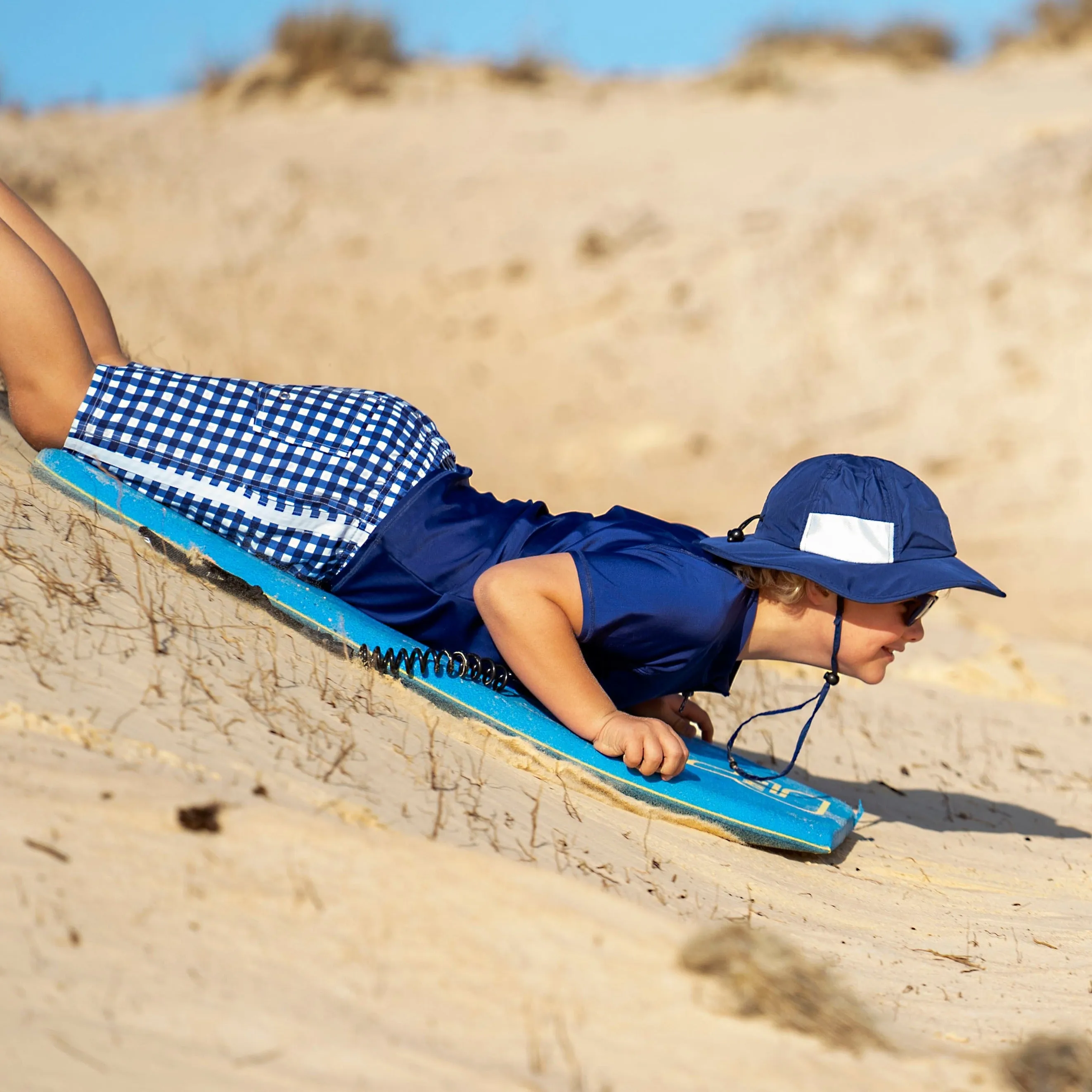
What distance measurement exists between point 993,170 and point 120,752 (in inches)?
426

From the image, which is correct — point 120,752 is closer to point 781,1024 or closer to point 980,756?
point 781,1024

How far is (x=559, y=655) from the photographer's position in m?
2.50

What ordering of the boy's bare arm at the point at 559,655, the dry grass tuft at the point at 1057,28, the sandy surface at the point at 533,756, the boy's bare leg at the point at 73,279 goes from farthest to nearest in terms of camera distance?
the dry grass tuft at the point at 1057,28
the boy's bare leg at the point at 73,279
the boy's bare arm at the point at 559,655
the sandy surface at the point at 533,756

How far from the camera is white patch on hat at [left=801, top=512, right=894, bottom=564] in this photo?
8.50 ft

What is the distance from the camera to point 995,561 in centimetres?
864

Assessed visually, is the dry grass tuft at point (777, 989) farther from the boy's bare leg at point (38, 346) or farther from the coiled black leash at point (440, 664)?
the boy's bare leg at point (38, 346)

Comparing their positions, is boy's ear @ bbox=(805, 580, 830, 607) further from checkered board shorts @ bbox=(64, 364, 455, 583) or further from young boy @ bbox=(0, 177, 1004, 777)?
checkered board shorts @ bbox=(64, 364, 455, 583)

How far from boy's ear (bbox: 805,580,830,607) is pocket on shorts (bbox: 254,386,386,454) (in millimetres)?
1111

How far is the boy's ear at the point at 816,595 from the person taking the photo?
2666 millimetres

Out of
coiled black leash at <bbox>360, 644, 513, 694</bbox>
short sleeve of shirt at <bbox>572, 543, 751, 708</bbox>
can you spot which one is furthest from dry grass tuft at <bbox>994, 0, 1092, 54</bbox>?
coiled black leash at <bbox>360, 644, 513, 694</bbox>

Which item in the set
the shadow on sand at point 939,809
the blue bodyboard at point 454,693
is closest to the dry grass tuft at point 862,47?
the shadow on sand at point 939,809

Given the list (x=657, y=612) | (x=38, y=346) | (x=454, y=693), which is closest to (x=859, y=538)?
(x=657, y=612)

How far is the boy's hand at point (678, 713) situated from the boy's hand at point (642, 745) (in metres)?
0.52

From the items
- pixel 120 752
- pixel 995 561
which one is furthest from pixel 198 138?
pixel 120 752
